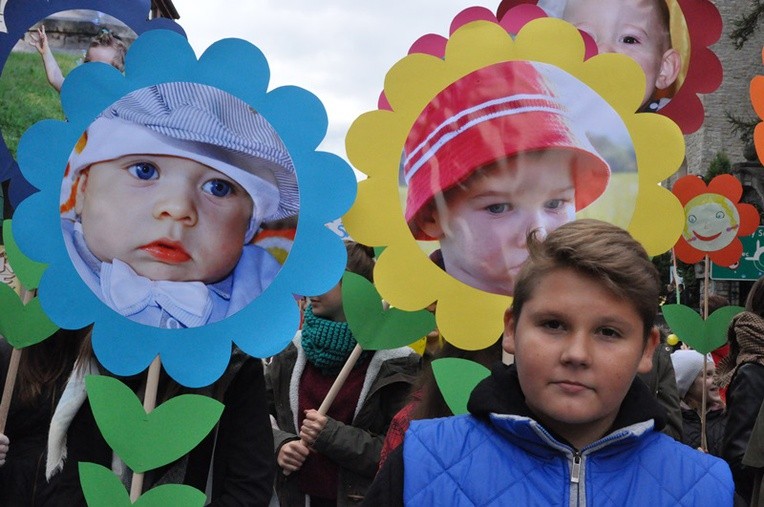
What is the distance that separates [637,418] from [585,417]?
12 centimetres

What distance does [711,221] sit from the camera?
473 centimetres

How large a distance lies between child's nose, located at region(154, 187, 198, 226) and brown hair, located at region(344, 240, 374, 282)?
0.91 m

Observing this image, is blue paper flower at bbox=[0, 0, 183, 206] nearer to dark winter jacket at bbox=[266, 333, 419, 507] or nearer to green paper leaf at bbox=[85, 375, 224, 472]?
green paper leaf at bbox=[85, 375, 224, 472]

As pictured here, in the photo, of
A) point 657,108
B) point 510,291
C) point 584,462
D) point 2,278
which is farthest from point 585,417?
point 2,278

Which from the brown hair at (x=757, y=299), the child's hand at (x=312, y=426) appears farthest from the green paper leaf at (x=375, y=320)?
the brown hair at (x=757, y=299)

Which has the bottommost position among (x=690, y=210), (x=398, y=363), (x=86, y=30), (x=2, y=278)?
(x=398, y=363)

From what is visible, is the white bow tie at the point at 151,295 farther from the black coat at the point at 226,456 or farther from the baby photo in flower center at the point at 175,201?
the black coat at the point at 226,456

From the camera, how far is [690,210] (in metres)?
4.72

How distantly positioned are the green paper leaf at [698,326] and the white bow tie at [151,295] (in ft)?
7.51

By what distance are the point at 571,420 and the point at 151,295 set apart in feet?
3.90

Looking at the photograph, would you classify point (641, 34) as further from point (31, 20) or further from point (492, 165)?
point (31, 20)

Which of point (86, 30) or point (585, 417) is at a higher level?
point (86, 30)

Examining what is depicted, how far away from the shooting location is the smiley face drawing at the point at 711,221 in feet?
15.4

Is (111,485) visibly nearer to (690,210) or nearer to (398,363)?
(398,363)
